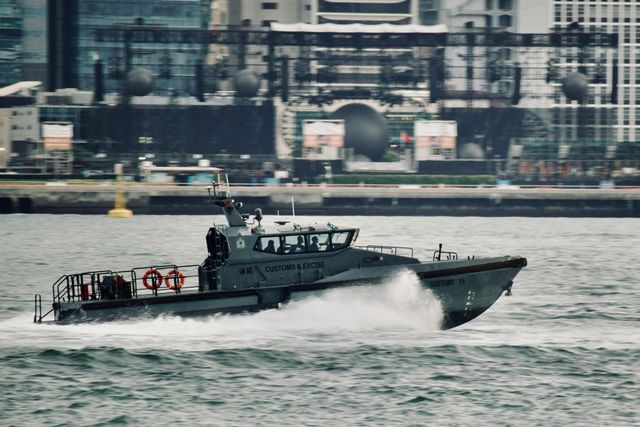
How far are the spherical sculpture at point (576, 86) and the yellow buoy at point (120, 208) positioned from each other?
58.5 metres

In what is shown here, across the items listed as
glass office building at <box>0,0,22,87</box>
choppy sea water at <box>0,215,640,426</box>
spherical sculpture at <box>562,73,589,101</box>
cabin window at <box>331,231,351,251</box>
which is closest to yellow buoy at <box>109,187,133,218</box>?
spherical sculpture at <box>562,73,589,101</box>

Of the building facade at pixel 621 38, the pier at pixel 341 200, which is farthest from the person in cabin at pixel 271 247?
the building facade at pixel 621 38

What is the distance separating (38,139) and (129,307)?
105946 millimetres

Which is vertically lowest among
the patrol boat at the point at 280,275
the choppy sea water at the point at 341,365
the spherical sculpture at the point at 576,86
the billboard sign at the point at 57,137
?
the choppy sea water at the point at 341,365

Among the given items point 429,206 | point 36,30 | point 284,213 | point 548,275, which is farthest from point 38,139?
point 548,275

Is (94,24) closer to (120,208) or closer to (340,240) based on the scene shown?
(120,208)

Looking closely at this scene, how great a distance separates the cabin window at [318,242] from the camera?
3072cm

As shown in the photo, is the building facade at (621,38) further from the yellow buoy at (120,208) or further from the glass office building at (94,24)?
the yellow buoy at (120,208)

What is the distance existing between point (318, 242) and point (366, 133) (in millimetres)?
103515

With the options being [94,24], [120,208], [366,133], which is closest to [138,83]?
[366,133]

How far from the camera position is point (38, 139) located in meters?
131

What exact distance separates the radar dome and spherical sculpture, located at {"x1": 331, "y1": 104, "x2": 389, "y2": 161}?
416 inches

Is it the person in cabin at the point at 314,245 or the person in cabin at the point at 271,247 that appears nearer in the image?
the person in cabin at the point at 271,247

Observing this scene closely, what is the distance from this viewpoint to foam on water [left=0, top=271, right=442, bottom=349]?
29.1m
